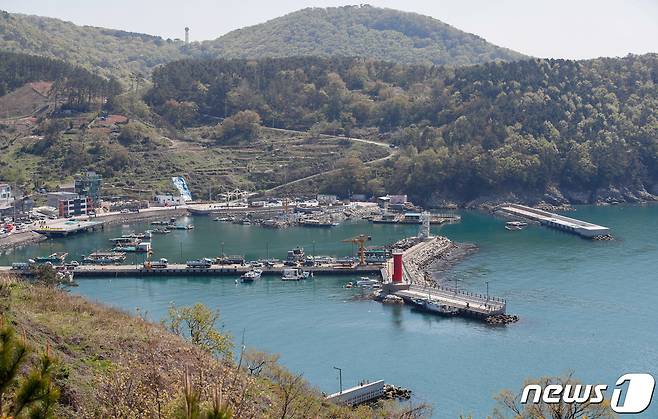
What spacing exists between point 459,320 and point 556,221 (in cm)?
1905

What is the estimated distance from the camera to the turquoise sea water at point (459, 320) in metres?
21.7

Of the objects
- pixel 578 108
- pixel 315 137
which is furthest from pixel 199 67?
pixel 578 108

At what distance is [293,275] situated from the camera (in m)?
33.2

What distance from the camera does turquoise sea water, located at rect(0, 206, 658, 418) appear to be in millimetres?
21719

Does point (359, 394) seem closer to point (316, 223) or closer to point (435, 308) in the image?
point (435, 308)

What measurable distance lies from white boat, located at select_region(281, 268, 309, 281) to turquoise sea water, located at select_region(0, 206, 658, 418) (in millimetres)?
603

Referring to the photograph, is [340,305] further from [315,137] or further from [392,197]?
[315,137]

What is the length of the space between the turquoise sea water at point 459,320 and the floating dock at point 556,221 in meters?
0.79

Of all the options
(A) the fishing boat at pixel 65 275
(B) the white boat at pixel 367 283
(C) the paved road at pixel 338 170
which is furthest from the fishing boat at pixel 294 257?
(C) the paved road at pixel 338 170

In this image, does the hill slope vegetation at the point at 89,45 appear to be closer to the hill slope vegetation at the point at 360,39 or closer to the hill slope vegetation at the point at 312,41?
the hill slope vegetation at the point at 312,41

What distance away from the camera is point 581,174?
54.3m

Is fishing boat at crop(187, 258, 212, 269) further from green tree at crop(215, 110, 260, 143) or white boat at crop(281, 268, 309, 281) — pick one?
green tree at crop(215, 110, 260, 143)

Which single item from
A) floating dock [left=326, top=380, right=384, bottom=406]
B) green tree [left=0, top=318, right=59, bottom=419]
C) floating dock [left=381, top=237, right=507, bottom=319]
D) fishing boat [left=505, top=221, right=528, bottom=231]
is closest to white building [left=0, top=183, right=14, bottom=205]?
floating dock [left=381, top=237, right=507, bottom=319]

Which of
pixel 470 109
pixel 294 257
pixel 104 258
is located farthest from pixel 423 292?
pixel 470 109
